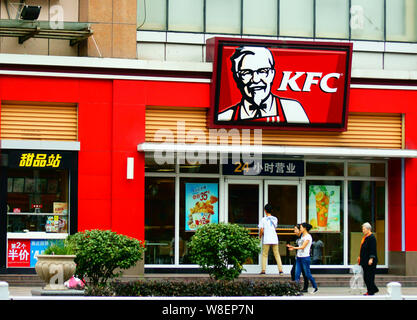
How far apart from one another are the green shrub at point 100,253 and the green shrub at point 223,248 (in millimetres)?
1422

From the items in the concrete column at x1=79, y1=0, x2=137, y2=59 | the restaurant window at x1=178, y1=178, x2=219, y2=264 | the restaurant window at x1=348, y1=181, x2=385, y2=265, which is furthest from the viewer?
the restaurant window at x1=348, y1=181, x2=385, y2=265

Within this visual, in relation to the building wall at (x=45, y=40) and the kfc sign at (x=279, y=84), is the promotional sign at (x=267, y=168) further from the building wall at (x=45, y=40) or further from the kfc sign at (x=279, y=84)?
the building wall at (x=45, y=40)

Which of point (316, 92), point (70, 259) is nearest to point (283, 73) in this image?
point (316, 92)

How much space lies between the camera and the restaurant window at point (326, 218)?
2525 centimetres

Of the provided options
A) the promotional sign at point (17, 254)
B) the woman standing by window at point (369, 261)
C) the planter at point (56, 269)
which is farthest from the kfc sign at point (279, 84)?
the planter at point (56, 269)

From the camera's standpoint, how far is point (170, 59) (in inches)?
955

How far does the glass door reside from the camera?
81.6 ft

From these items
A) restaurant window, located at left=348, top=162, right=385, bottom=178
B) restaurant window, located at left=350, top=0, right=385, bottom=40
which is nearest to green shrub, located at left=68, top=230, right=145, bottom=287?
restaurant window, located at left=348, top=162, right=385, bottom=178

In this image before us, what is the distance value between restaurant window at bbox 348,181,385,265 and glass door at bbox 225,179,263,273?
2739 mm

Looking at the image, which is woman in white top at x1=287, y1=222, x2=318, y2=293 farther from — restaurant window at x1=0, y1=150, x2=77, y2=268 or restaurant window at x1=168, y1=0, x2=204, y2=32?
restaurant window at x1=168, y1=0, x2=204, y2=32
